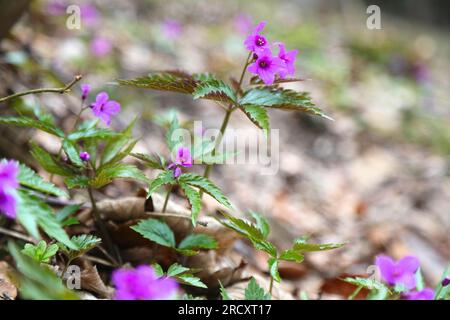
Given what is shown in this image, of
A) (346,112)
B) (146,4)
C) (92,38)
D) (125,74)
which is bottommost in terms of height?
(346,112)

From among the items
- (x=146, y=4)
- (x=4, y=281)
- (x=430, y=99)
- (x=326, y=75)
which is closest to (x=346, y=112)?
(x=326, y=75)

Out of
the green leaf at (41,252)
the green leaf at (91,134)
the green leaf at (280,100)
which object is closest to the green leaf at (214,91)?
the green leaf at (280,100)

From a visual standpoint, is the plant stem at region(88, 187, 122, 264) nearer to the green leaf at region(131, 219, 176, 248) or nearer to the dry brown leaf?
the green leaf at region(131, 219, 176, 248)

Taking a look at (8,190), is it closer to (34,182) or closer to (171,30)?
(34,182)

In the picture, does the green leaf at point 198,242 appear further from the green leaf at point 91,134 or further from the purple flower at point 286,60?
the purple flower at point 286,60

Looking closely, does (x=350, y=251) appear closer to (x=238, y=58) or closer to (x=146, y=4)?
(x=238, y=58)

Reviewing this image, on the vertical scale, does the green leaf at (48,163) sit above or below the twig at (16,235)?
above
